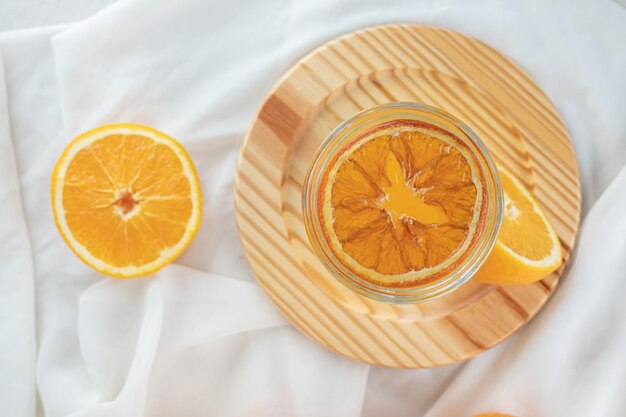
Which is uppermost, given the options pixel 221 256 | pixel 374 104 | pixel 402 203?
pixel 374 104

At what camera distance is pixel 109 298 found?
1229mm

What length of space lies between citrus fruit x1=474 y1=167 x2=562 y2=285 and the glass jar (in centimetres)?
4

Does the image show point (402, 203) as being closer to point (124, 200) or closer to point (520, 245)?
point (520, 245)

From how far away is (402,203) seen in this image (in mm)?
1050

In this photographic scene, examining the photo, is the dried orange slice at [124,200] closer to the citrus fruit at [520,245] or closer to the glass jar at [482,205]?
the glass jar at [482,205]

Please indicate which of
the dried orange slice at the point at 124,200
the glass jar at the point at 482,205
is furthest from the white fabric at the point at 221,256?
the glass jar at the point at 482,205

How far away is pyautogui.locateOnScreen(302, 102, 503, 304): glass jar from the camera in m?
1.06

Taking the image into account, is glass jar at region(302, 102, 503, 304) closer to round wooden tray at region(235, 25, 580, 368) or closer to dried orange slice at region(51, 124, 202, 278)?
round wooden tray at region(235, 25, 580, 368)

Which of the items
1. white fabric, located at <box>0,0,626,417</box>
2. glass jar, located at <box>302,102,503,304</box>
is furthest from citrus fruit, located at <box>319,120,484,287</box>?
white fabric, located at <box>0,0,626,417</box>

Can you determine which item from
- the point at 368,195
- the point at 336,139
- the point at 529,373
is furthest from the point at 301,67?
the point at 529,373

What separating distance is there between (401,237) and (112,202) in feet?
1.69

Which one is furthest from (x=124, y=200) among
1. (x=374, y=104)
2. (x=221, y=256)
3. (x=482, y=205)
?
(x=482, y=205)

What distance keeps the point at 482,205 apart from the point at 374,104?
0.83ft

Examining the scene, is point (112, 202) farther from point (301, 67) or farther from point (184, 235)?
point (301, 67)
